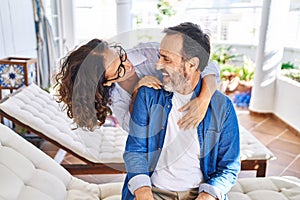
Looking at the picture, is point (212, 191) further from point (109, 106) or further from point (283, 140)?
point (283, 140)

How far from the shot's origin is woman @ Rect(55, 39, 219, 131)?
1131mm

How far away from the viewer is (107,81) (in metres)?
1.19

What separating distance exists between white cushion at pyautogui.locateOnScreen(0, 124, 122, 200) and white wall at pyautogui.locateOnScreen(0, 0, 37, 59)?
203 cm

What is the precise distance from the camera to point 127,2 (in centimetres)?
466

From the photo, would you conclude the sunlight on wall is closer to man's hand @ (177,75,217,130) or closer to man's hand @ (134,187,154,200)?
man's hand @ (177,75,217,130)

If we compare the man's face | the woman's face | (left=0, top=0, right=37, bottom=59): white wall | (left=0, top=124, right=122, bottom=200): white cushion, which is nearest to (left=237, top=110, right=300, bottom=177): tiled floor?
(left=0, top=124, right=122, bottom=200): white cushion

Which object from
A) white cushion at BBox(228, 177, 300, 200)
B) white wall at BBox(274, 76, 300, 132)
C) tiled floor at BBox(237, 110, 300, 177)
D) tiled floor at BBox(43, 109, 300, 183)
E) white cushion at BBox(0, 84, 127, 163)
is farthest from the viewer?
white wall at BBox(274, 76, 300, 132)

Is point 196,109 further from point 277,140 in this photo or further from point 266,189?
point 277,140

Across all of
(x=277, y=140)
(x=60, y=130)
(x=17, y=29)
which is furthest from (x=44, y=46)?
(x=277, y=140)

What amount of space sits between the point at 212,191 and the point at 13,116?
1508mm

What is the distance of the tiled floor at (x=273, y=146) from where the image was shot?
266 centimetres

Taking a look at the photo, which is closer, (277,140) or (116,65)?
(116,65)

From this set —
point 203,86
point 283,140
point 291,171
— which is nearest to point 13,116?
point 203,86

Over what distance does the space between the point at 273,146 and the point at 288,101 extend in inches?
32.6
